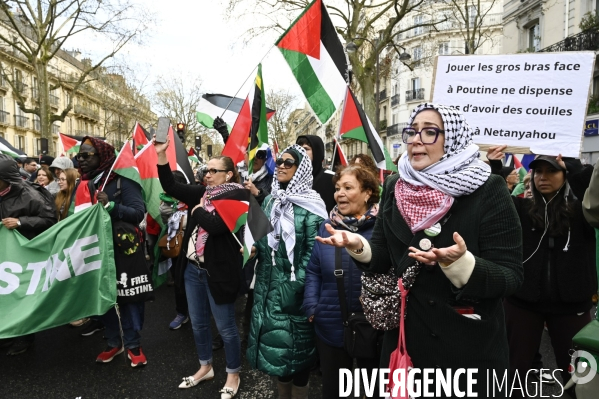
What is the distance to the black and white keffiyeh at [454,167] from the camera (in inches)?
71.4

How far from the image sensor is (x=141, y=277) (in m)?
4.20

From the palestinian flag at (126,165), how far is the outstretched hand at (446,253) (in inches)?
128

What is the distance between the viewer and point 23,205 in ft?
14.3

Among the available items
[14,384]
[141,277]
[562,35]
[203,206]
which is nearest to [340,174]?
[203,206]

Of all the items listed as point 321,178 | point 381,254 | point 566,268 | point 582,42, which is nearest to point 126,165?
point 321,178

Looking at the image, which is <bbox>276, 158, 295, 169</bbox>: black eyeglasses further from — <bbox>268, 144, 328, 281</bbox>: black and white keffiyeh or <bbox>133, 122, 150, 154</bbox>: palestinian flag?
<bbox>133, 122, 150, 154</bbox>: palestinian flag

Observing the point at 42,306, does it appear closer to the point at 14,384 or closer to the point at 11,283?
the point at 11,283

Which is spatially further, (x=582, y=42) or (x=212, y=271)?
(x=582, y=42)

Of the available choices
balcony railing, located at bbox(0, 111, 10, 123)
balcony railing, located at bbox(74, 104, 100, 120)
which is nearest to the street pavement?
balcony railing, located at bbox(0, 111, 10, 123)

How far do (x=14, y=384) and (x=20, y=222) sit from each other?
1448 mm

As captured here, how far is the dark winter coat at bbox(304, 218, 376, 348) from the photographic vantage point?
8.81ft

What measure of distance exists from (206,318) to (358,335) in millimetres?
1725

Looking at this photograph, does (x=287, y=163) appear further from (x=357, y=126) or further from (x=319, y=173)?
(x=319, y=173)

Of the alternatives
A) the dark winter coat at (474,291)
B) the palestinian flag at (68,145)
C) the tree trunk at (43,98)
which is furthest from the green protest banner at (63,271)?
the tree trunk at (43,98)
